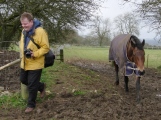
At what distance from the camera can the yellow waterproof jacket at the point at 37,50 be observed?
518 cm

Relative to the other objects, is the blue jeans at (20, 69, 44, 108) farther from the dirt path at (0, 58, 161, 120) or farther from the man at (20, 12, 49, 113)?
the dirt path at (0, 58, 161, 120)

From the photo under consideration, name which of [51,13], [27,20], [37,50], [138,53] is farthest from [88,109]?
[51,13]

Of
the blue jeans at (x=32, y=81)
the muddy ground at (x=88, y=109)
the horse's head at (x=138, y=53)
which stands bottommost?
the muddy ground at (x=88, y=109)

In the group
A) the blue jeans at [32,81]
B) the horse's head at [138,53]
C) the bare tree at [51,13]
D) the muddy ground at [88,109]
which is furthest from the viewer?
the bare tree at [51,13]

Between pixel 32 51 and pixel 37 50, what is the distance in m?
0.10

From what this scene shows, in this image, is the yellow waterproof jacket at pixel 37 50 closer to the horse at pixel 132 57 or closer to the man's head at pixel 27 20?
the man's head at pixel 27 20

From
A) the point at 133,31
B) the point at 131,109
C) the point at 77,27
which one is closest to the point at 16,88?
A: the point at 131,109

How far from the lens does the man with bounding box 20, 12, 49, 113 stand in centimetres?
515

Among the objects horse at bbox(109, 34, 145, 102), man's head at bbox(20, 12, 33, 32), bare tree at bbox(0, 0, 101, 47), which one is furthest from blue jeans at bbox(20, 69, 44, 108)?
bare tree at bbox(0, 0, 101, 47)

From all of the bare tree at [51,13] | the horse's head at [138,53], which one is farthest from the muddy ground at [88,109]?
the bare tree at [51,13]

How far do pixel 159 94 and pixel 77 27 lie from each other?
35.6ft

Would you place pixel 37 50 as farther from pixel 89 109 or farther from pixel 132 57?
pixel 132 57

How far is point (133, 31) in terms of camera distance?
162ft

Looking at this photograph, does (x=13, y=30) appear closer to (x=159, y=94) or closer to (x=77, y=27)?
(x=77, y=27)
